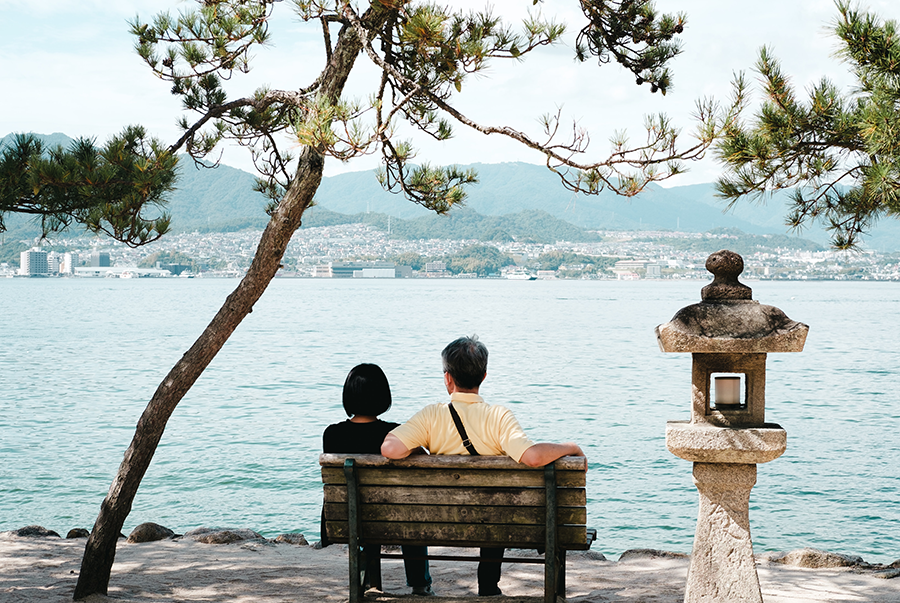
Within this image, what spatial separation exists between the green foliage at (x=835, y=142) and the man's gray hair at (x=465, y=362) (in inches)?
75.7

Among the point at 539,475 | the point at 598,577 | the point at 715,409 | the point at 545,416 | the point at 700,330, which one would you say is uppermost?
the point at 700,330

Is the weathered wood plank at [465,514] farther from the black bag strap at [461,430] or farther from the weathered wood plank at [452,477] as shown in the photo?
the black bag strap at [461,430]

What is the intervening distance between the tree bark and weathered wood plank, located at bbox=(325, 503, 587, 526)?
4.94 ft

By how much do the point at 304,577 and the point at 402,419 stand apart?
12175 millimetres

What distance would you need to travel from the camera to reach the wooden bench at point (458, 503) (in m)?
3.05

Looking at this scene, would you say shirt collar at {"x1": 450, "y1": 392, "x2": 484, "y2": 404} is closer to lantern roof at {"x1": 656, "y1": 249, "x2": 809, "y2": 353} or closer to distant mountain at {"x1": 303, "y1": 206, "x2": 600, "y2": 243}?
lantern roof at {"x1": 656, "y1": 249, "x2": 809, "y2": 353}

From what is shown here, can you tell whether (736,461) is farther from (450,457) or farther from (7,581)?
(7,581)

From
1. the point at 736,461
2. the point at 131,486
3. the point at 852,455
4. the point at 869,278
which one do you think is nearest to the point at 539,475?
the point at 736,461

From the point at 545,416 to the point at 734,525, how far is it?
590 inches

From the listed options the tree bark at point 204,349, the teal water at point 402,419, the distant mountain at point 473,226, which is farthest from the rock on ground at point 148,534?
the distant mountain at point 473,226

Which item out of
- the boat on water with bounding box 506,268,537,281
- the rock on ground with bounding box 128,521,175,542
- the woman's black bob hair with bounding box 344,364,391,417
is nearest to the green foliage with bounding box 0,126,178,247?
the woman's black bob hair with bounding box 344,364,391,417

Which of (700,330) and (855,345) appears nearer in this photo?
(700,330)

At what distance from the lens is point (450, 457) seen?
3.04 metres

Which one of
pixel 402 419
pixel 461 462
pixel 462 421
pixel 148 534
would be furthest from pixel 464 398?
pixel 402 419
